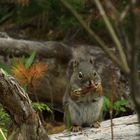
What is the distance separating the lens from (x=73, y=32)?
7.78 m

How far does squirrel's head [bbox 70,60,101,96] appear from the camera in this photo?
4449 mm

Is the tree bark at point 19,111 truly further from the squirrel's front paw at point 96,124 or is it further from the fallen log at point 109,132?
the squirrel's front paw at point 96,124

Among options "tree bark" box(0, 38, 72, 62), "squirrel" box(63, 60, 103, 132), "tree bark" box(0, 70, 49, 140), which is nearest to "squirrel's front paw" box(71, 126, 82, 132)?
"squirrel" box(63, 60, 103, 132)

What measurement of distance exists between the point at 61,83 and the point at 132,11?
5.95 meters

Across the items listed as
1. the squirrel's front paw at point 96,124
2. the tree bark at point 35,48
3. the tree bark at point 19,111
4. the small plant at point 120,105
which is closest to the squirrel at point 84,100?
the squirrel's front paw at point 96,124

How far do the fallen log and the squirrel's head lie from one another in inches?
13.5

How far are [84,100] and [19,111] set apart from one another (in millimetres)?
1119

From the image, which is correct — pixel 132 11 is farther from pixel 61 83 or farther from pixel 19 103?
pixel 61 83

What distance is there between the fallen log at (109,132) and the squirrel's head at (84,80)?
0.34 m

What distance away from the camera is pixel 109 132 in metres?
4.31

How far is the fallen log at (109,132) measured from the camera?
416cm

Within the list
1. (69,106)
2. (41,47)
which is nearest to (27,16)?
(41,47)

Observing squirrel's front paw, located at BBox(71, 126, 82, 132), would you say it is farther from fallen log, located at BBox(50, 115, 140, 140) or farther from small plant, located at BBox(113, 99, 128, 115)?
small plant, located at BBox(113, 99, 128, 115)

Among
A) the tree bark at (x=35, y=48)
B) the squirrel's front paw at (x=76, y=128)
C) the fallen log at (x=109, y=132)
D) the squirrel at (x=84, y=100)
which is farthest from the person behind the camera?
the tree bark at (x=35, y=48)
